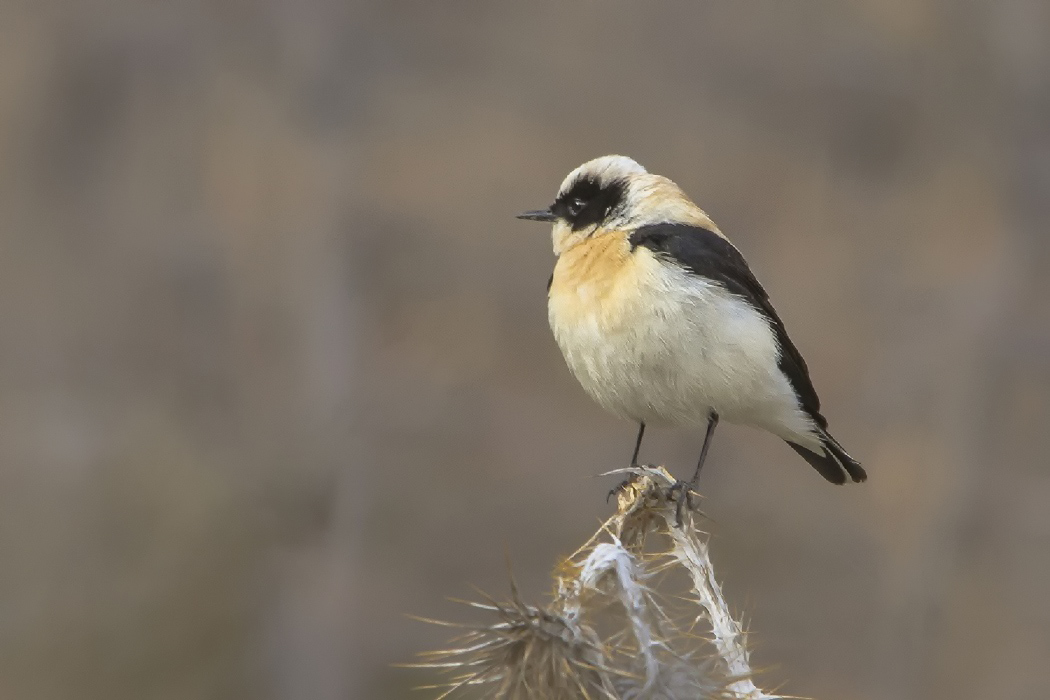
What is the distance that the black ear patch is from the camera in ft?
12.3

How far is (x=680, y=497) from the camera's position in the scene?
9.11 ft

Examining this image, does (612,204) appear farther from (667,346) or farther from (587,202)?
(667,346)

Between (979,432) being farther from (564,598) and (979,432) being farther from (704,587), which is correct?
(564,598)

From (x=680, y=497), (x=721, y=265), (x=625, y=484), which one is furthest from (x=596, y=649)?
(x=721, y=265)

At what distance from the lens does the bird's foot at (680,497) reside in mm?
2701

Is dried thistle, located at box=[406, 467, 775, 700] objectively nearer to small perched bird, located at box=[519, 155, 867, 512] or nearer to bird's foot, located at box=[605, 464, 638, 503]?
bird's foot, located at box=[605, 464, 638, 503]

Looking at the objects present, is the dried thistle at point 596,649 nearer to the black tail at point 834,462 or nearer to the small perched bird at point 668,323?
the small perched bird at point 668,323

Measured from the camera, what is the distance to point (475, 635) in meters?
2.04

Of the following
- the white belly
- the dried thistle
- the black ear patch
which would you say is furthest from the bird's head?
the dried thistle

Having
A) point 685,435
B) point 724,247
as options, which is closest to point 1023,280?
point 685,435

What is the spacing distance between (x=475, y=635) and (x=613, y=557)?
29 centimetres

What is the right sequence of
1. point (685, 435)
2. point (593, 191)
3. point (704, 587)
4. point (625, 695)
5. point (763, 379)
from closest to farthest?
point (625, 695), point (704, 587), point (763, 379), point (593, 191), point (685, 435)

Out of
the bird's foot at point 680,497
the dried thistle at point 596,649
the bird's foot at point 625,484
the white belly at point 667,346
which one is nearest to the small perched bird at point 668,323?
the white belly at point 667,346

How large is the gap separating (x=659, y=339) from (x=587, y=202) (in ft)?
2.14
